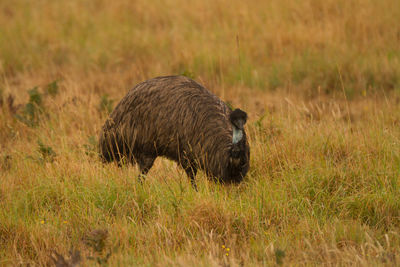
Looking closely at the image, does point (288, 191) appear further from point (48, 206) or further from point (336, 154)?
point (48, 206)

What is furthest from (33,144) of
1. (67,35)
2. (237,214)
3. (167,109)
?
(67,35)

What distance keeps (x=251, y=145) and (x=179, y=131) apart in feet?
3.91

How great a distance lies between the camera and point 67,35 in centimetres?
1149

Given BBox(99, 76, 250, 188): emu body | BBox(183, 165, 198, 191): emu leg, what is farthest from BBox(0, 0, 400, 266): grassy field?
BBox(99, 76, 250, 188): emu body

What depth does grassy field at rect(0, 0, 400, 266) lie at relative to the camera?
459cm

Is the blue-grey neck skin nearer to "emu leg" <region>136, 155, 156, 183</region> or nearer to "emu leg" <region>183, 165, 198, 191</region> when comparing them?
"emu leg" <region>183, 165, 198, 191</region>

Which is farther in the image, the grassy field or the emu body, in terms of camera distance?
the emu body

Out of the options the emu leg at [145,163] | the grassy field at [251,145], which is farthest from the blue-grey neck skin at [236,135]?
the emu leg at [145,163]

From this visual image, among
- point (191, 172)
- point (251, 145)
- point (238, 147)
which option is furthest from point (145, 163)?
point (251, 145)

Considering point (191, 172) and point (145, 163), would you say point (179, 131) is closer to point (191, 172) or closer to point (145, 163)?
point (191, 172)

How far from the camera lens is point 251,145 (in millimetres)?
6305

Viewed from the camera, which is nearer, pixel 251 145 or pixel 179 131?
pixel 179 131

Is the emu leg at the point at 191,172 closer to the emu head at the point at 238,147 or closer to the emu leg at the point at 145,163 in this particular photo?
the emu leg at the point at 145,163

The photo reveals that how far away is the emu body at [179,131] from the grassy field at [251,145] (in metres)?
0.21
